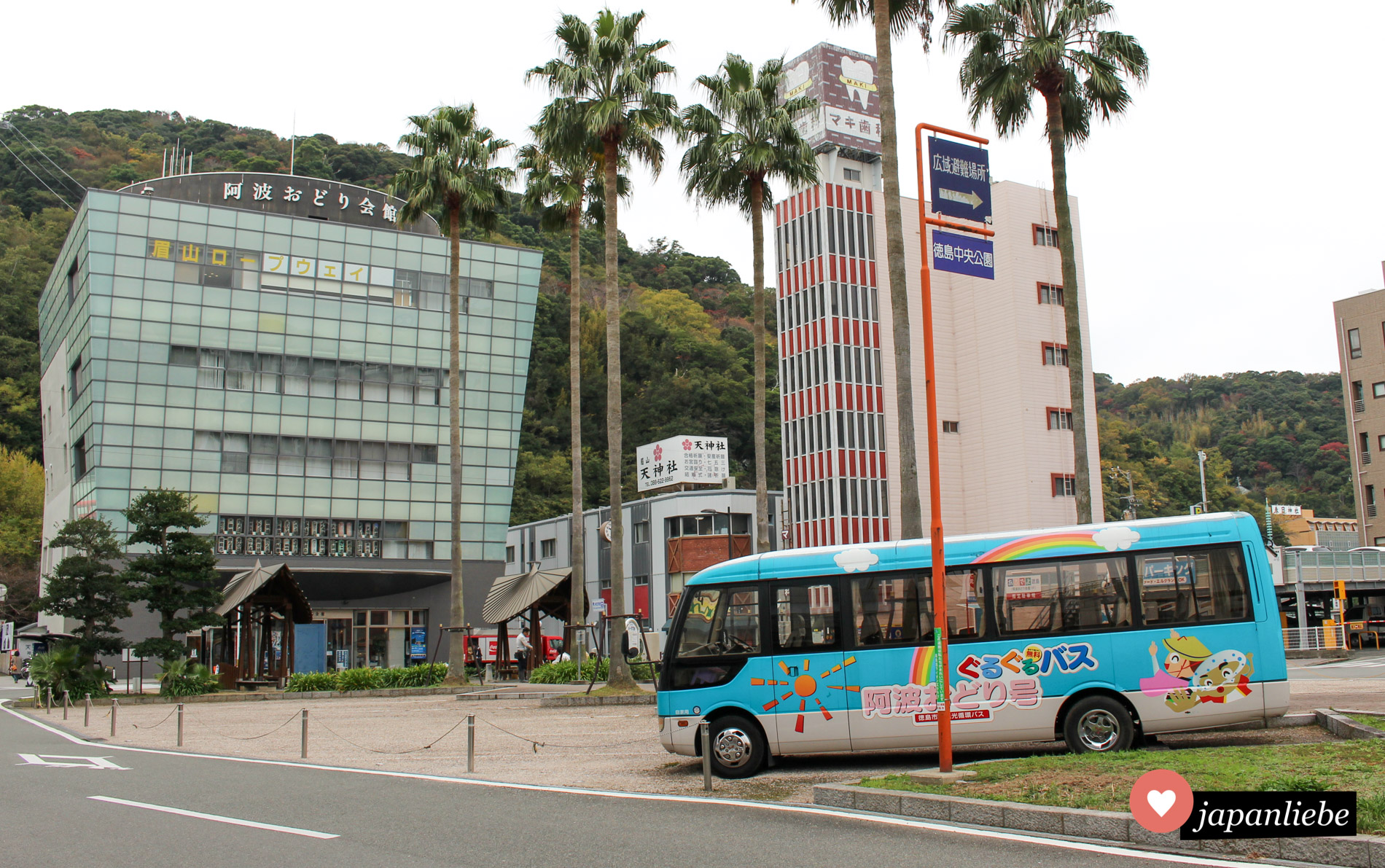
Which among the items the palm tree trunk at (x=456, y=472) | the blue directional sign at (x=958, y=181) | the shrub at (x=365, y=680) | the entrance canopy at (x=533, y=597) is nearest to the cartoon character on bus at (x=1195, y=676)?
the blue directional sign at (x=958, y=181)

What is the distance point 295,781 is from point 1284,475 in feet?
357

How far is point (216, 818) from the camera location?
33.7 ft

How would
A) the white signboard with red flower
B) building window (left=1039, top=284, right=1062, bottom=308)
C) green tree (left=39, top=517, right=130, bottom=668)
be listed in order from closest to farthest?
green tree (left=39, top=517, right=130, bottom=668) < building window (left=1039, top=284, right=1062, bottom=308) < the white signboard with red flower

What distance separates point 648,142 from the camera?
2919cm

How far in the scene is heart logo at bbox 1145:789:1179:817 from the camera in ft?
25.0

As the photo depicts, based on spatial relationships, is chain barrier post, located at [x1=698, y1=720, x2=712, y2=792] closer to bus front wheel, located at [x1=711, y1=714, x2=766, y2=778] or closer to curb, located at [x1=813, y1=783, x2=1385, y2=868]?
bus front wheel, located at [x1=711, y1=714, x2=766, y2=778]

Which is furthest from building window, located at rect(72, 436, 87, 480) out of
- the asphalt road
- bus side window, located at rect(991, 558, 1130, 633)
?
bus side window, located at rect(991, 558, 1130, 633)

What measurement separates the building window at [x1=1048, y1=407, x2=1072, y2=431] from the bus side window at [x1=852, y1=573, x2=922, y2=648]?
52.1 metres

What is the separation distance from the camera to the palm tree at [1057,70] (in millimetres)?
21516

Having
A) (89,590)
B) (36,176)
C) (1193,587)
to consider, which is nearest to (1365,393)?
(1193,587)

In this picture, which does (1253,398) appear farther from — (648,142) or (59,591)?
(59,591)

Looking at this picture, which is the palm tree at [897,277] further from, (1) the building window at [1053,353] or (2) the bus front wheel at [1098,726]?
(1) the building window at [1053,353]

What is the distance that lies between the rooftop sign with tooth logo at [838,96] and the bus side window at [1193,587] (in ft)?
206

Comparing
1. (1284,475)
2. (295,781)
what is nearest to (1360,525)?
(1284,475)
